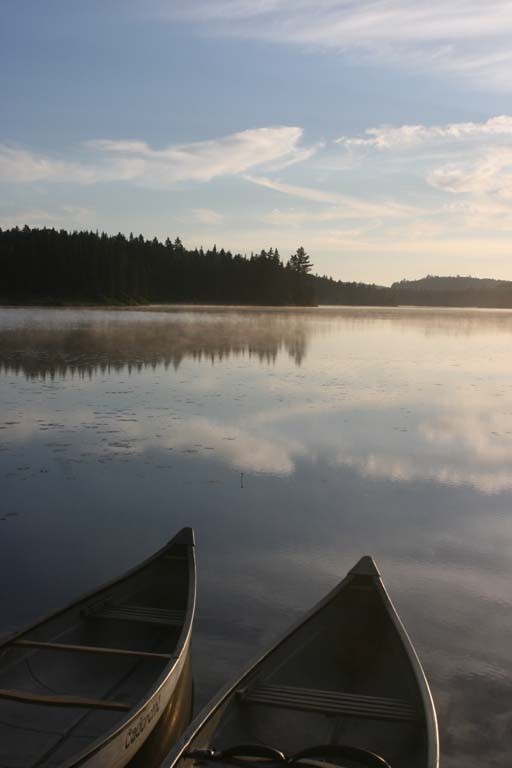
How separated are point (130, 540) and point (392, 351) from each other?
34883mm

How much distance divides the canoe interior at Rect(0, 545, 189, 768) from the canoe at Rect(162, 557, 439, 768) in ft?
2.07

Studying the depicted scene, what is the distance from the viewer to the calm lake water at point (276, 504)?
758 cm

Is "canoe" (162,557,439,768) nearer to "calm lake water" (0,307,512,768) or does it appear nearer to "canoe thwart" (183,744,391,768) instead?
"canoe thwart" (183,744,391,768)

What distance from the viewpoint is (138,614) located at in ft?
23.4

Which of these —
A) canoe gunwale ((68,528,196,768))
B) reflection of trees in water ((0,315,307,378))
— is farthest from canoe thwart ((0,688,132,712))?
reflection of trees in water ((0,315,307,378))

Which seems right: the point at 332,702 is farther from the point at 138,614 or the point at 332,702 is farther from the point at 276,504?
the point at 276,504

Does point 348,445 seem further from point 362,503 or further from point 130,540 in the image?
point 130,540

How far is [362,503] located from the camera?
40.5ft

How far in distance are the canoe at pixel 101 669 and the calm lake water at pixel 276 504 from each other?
22.7 inches

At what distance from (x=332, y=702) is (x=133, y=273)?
399 ft

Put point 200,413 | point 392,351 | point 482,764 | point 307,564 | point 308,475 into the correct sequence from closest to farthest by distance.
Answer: point 482,764 < point 307,564 < point 308,475 < point 200,413 < point 392,351

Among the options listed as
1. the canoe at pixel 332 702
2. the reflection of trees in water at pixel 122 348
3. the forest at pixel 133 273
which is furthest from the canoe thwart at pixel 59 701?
the forest at pixel 133 273

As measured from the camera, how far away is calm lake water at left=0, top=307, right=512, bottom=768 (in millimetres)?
7582

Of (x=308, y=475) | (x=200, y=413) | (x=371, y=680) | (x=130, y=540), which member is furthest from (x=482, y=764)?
(x=200, y=413)
